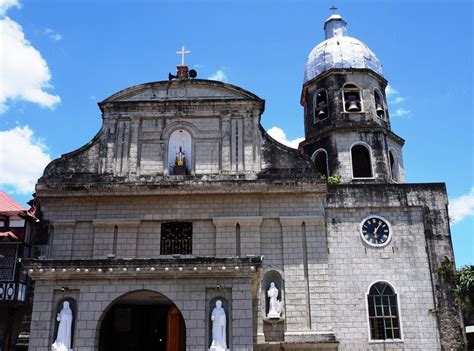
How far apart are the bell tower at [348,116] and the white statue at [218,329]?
29.8 ft

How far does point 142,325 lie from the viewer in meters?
19.4

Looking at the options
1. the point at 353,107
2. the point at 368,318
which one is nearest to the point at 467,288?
the point at 368,318

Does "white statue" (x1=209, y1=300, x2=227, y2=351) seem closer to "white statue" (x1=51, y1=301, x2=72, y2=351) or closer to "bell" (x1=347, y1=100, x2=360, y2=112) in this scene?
"white statue" (x1=51, y1=301, x2=72, y2=351)

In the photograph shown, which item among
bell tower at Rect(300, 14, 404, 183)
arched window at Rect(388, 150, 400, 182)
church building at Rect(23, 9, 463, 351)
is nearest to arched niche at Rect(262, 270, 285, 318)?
church building at Rect(23, 9, 463, 351)

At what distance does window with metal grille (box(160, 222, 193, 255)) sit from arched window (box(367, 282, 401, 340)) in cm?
688

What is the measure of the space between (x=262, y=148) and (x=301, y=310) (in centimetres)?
629

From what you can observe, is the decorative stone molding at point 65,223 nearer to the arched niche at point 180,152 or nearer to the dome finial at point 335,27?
the arched niche at point 180,152

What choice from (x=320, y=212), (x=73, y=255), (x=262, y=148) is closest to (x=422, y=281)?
(x=320, y=212)

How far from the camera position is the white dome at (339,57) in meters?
24.1

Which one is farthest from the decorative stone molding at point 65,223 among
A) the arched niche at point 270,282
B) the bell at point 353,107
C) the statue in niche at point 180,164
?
the bell at point 353,107

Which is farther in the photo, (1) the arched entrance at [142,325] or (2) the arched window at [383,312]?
(2) the arched window at [383,312]

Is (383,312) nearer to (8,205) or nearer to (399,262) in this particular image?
(399,262)

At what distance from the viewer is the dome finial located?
2661 centimetres

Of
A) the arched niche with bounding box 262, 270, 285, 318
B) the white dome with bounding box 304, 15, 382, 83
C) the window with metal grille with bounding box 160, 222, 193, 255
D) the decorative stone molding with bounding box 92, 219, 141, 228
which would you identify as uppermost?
the white dome with bounding box 304, 15, 382, 83
